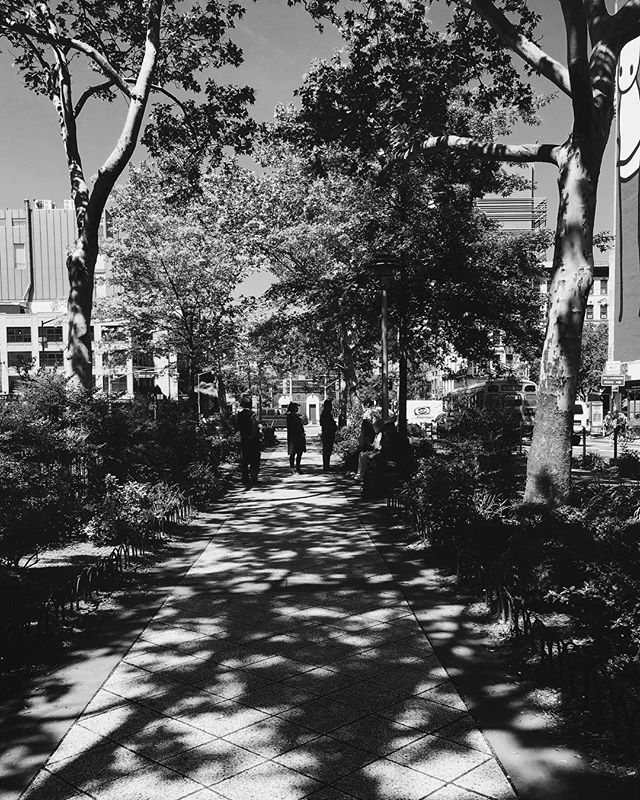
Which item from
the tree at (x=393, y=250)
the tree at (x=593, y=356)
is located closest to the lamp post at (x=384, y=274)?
the tree at (x=393, y=250)

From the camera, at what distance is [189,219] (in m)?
25.2

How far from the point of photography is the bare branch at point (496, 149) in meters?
8.65

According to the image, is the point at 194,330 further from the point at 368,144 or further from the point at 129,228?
the point at 368,144

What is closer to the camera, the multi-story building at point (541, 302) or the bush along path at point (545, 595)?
the bush along path at point (545, 595)

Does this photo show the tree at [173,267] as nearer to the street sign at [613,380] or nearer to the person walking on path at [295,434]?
the person walking on path at [295,434]

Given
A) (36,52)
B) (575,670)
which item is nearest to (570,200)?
(575,670)

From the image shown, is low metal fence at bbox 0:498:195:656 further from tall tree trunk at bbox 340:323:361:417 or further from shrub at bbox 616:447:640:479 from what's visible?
tall tree trunk at bbox 340:323:361:417

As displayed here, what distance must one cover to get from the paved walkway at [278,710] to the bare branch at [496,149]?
5508mm

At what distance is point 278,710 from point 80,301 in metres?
9.37

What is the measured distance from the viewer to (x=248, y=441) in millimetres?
16484

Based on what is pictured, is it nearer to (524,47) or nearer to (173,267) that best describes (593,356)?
(173,267)

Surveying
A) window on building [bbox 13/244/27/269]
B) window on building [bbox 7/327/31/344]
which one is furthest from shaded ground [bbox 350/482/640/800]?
window on building [bbox 13/244/27/269]

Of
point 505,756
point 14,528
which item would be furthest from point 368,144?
point 505,756

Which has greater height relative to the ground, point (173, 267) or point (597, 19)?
point (173, 267)
